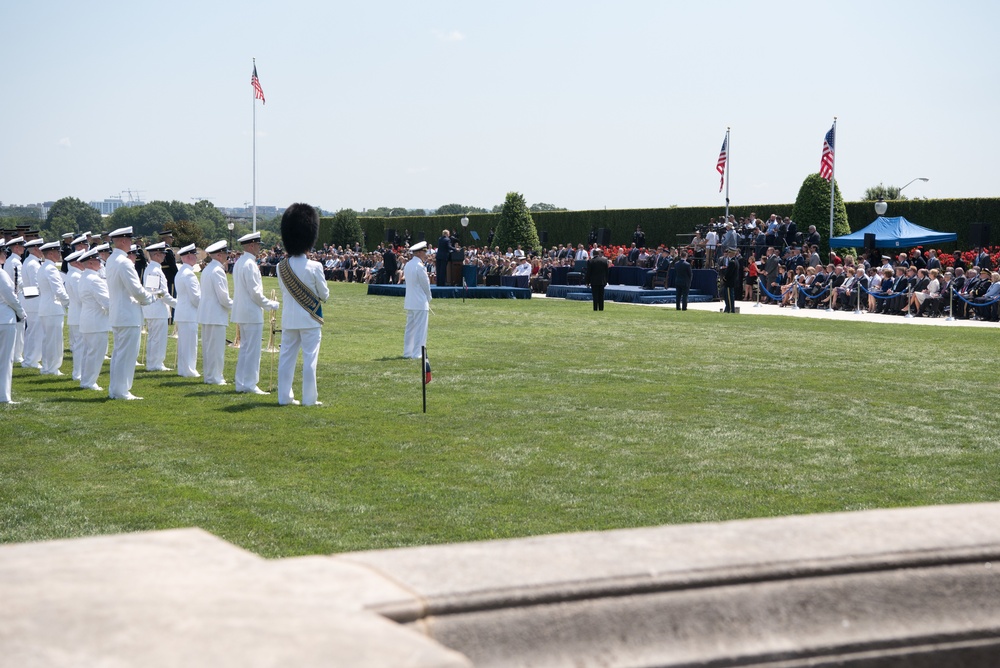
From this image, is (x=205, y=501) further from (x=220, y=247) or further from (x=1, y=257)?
(x=1, y=257)

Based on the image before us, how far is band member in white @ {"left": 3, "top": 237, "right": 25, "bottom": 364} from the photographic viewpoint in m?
16.9

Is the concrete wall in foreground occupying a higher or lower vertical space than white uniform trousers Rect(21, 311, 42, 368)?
higher

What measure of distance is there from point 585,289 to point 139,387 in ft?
86.8

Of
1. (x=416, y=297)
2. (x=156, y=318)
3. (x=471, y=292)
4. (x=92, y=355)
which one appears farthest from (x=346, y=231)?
(x=92, y=355)

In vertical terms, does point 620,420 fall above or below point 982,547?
below

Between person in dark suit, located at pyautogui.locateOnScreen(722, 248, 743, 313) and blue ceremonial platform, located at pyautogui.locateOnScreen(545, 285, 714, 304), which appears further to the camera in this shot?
blue ceremonial platform, located at pyautogui.locateOnScreen(545, 285, 714, 304)

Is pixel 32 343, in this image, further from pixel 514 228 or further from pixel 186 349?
pixel 514 228

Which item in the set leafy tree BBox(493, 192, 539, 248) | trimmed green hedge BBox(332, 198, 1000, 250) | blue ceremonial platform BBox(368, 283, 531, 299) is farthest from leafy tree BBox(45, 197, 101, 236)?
blue ceremonial platform BBox(368, 283, 531, 299)

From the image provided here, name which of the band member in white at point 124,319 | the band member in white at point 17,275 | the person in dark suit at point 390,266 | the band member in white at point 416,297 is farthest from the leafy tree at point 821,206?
the band member in white at point 124,319

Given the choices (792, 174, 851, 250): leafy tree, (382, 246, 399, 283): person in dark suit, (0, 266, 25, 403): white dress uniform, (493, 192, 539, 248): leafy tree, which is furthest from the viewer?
(493, 192, 539, 248): leafy tree

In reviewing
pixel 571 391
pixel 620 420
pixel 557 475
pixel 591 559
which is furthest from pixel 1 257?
pixel 591 559

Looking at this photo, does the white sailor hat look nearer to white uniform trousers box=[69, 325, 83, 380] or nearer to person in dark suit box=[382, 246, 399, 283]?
white uniform trousers box=[69, 325, 83, 380]

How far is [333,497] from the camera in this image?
7.79 metres

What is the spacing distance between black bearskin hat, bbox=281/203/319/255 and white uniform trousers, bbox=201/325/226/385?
7.09 feet
